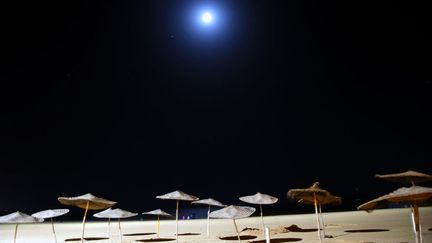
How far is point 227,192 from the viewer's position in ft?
226

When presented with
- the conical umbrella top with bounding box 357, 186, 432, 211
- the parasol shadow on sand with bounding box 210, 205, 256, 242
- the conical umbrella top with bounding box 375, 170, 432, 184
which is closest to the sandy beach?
the conical umbrella top with bounding box 375, 170, 432, 184

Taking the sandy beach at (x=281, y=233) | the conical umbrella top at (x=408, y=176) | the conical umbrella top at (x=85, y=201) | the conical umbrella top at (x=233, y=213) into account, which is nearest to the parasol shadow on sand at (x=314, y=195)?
the conical umbrella top at (x=233, y=213)

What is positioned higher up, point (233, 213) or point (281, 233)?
point (233, 213)

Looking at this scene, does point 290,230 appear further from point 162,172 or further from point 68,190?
point 68,190

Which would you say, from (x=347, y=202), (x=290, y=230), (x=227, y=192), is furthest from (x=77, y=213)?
(x=290, y=230)

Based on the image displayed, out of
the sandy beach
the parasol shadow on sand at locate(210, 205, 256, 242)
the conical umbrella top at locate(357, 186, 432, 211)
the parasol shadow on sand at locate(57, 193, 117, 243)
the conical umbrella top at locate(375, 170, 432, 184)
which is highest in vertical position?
the conical umbrella top at locate(375, 170, 432, 184)

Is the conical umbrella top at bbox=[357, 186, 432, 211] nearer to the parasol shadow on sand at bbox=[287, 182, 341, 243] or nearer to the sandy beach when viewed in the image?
the parasol shadow on sand at bbox=[287, 182, 341, 243]

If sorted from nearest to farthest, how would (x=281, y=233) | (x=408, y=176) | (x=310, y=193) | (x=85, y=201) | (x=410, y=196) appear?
(x=410, y=196) → (x=85, y=201) → (x=310, y=193) → (x=408, y=176) → (x=281, y=233)

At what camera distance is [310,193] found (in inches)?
588

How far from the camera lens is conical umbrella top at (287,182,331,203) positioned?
14.5 meters

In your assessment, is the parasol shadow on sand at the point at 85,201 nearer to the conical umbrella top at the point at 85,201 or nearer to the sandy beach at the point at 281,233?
the conical umbrella top at the point at 85,201

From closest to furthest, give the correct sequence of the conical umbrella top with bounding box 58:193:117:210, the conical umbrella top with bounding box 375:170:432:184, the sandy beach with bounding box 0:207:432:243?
the conical umbrella top with bounding box 58:193:117:210 < the conical umbrella top with bounding box 375:170:432:184 < the sandy beach with bounding box 0:207:432:243

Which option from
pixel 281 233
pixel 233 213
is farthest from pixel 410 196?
pixel 281 233

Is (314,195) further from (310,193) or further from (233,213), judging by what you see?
(233,213)
